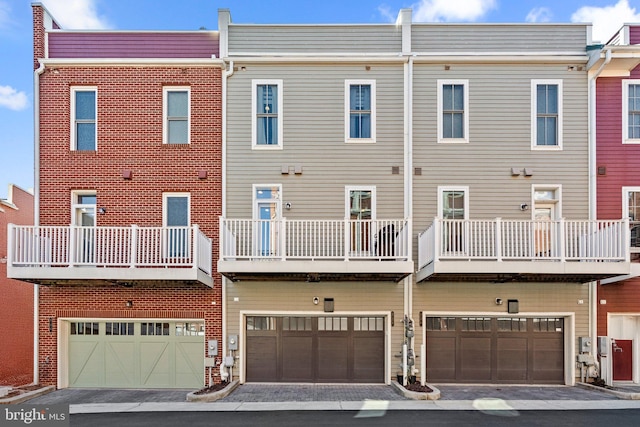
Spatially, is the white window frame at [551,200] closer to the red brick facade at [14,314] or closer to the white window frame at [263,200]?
the white window frame at [263,200]

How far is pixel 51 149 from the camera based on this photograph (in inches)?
456

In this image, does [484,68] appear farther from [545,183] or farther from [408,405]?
[408,405]

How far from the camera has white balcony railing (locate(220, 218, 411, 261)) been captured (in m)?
10.0

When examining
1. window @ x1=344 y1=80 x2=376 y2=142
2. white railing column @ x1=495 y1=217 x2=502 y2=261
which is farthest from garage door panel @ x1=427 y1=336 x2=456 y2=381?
window @ x1=344 y1=80 x2=376 y2=142

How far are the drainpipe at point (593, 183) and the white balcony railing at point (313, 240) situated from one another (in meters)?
5.11

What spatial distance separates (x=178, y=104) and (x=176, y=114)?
0.91 feet

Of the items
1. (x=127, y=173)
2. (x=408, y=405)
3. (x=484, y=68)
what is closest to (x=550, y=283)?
(x=408, y=405)

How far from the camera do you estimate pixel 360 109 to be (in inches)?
460

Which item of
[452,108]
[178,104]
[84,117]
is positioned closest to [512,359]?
[452,108]

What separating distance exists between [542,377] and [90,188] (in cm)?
1277

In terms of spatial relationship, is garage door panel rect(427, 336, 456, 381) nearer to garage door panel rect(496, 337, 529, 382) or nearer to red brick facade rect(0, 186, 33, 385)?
garage door panel rect(496, 337, 529, 382)

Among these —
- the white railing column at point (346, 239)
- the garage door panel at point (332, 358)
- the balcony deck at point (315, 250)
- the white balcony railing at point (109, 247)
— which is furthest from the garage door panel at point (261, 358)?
the white railing column at point (346, 239)

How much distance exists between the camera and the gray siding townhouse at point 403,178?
1113cm

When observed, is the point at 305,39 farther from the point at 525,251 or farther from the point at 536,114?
the point at 525,251
